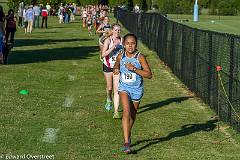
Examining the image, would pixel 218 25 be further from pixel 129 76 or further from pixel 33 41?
pixel 129 76

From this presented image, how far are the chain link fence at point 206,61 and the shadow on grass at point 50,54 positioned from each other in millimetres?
3536

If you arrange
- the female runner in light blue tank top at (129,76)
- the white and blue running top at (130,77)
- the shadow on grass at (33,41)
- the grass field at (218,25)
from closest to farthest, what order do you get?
1. the female runner in light blue tank top at (129,76)
2. the white and blue running top at (130,77)
3. the shadow on grass at (33,41)
4. the grass field at (218,25)

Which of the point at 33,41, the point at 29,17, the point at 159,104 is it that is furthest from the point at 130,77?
the point at 29,17

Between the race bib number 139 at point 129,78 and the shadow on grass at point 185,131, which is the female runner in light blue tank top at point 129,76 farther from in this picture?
the shadow on grass at point 185,131

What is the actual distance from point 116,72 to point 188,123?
3.04m

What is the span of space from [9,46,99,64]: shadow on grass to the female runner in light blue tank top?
44.8 ft

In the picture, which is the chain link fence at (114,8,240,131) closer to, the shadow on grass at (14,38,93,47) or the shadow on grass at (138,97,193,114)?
the shadow on grass at (138,97,193,114)

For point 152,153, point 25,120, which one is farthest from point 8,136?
point 152,153

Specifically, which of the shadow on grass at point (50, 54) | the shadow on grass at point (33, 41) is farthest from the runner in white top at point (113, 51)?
the shadow on grass at point (33, 41)

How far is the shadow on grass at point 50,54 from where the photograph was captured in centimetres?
2415

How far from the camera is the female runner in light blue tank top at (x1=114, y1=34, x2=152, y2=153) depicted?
9.55 meters

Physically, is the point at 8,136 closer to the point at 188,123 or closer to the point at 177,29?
the point at 188,123

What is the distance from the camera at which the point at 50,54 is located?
87.7ft

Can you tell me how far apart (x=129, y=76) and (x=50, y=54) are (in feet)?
Answer: 56.7
